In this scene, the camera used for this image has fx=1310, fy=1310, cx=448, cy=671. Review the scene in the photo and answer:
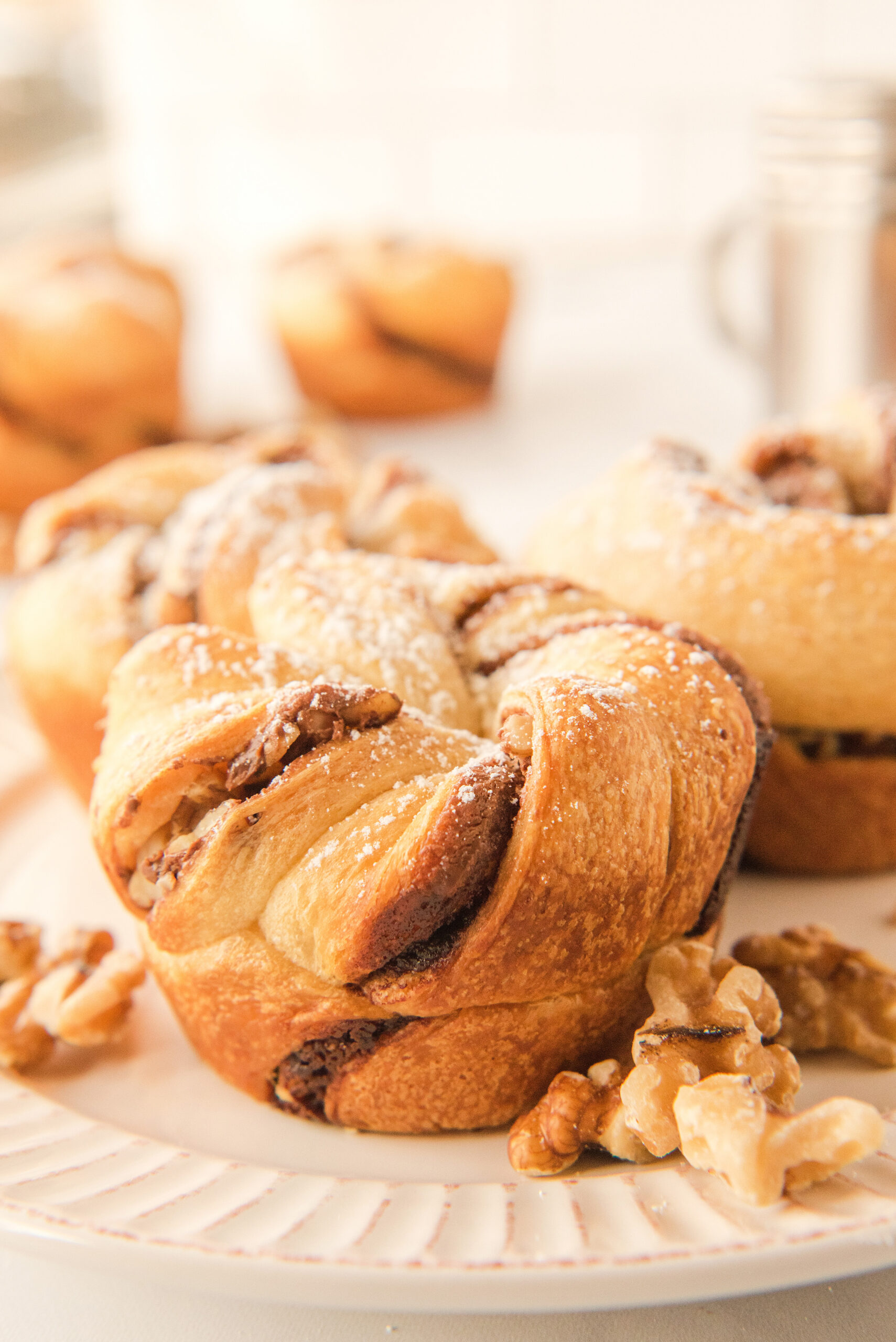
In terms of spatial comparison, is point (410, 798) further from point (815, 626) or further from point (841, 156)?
point (841, 156)

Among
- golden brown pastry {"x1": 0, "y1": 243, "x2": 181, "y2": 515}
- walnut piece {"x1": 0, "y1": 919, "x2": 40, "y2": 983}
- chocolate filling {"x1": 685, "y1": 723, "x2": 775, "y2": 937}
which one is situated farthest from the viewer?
golden brown pastry {"x1": 0, "y1": 243, "x2": 181, "y2": 515}

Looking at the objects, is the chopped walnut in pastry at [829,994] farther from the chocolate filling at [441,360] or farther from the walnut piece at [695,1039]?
the chocolate filling at [441,360]

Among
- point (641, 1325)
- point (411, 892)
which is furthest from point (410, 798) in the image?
point (641, 1325)

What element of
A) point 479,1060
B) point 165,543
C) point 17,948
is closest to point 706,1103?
point 479,1060

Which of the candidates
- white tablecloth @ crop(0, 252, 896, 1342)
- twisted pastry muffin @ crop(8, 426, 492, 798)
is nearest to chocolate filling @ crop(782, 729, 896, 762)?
twisted pastry muffin @ crop(8, 426, 492, 798)

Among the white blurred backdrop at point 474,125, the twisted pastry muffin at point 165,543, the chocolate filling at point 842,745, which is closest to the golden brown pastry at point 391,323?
the white blurred backdrop at point 474,125

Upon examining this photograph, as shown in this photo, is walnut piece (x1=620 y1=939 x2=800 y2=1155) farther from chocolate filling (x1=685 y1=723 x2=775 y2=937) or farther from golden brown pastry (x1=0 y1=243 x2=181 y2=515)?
golden brown pastry (x1=0 y1=243 x2=181 y2=515)
